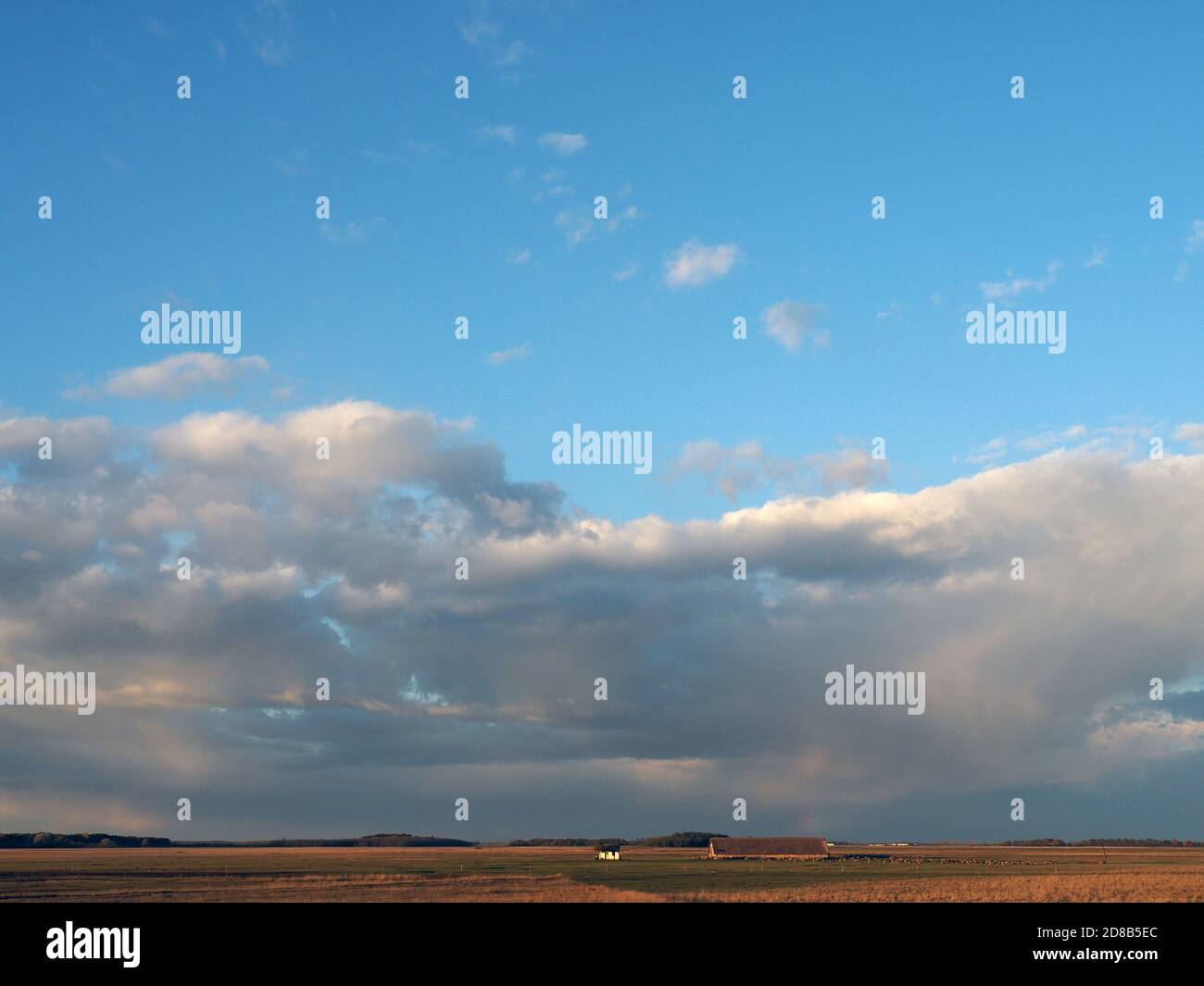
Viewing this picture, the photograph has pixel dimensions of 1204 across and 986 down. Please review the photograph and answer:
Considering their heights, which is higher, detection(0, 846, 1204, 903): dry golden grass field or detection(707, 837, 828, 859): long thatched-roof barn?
detection(0, 846, 1204, 903): dry golden grass field

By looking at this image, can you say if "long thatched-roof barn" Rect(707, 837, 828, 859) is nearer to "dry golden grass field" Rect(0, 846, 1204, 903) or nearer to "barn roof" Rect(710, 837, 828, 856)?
"barn roof" Rect(710, 837, 828, 856)

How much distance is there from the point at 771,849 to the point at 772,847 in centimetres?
97

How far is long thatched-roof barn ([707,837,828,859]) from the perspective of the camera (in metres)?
148

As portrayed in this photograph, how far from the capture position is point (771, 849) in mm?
151875

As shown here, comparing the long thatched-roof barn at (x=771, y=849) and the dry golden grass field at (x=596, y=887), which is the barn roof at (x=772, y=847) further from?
the dry golden grass field at (x=596, y=887)

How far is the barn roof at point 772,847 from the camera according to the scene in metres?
149

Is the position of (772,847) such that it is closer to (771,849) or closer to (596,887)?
(771,849)

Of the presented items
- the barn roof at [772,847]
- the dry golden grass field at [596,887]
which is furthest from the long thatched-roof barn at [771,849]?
the dry golden grass field at [596,887]

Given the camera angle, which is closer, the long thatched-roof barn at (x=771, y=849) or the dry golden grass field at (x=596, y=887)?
the dry golden grass field at (x=596, y=887)

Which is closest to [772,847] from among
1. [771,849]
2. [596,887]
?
[771,849]

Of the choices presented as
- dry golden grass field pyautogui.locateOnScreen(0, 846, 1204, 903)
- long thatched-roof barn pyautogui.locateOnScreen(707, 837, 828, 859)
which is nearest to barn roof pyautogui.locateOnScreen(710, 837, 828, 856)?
long thatched-roof barn pyautogui.locateOnScreen(707, 837, 828, 859)
